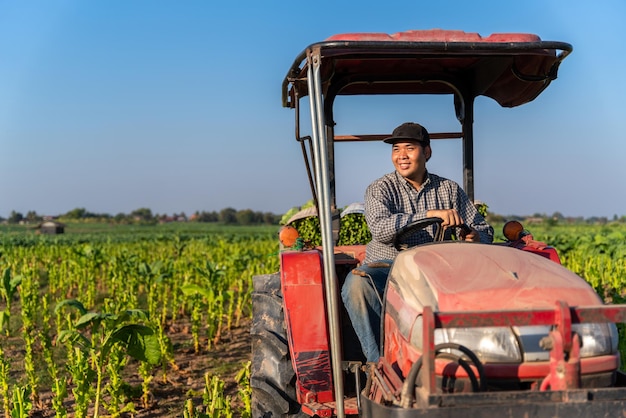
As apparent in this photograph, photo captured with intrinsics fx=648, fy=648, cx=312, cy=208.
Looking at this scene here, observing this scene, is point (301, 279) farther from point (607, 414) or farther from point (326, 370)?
point (607, 414)

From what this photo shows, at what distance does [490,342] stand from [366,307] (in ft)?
3.14

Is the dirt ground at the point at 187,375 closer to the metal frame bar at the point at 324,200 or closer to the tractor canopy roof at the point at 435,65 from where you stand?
the metal frame bar at the point at 324,200

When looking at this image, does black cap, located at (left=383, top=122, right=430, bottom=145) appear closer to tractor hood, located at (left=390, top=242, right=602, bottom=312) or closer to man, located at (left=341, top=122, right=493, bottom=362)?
man, located at (left=341, top=122, right=493, bottom=362)

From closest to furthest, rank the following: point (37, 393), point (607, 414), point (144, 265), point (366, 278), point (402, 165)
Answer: point (607, 414) < point (366, 278) < point (402, 165) < point (37, 393) < point (144, 265)

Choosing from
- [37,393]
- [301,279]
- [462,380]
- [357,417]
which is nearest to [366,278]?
[301,279]

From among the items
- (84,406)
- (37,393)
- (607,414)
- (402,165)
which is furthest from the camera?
(37,393)

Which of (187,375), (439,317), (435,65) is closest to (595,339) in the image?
(439,317)

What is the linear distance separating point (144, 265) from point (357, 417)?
22.5ft

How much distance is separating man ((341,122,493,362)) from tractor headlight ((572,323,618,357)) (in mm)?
962

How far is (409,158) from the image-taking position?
3.93 m

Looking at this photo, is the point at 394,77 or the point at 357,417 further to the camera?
the point at 394,77

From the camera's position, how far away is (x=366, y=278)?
3.38 metres

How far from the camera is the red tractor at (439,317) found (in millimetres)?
2309

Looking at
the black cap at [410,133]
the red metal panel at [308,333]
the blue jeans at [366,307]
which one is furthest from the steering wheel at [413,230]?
the black cap at [410,133]
